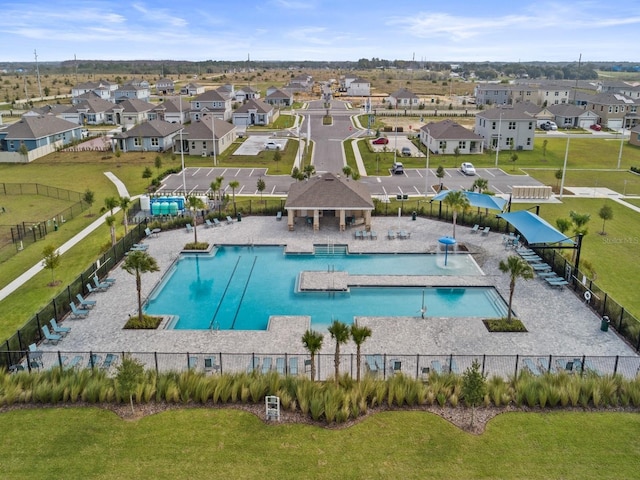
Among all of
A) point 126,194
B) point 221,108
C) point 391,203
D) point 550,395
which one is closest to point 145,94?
point 221,108

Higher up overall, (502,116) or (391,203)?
(502,116)

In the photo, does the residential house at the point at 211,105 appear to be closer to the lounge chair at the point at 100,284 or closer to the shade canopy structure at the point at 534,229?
the shade canopy structure at the point at 534,229

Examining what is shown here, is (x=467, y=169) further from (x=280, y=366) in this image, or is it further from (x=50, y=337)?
(x=50, y=337)

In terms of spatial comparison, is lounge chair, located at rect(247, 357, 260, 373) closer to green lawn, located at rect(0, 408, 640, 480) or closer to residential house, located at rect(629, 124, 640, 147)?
green lawn, located at rect(0, 408, 640, 480)

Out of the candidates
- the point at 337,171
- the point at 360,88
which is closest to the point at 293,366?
the point at 337,171

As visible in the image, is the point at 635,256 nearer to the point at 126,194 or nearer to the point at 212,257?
the point at 212,257

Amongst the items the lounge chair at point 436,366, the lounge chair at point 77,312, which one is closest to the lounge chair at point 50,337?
the lounge chair at point 77,312
